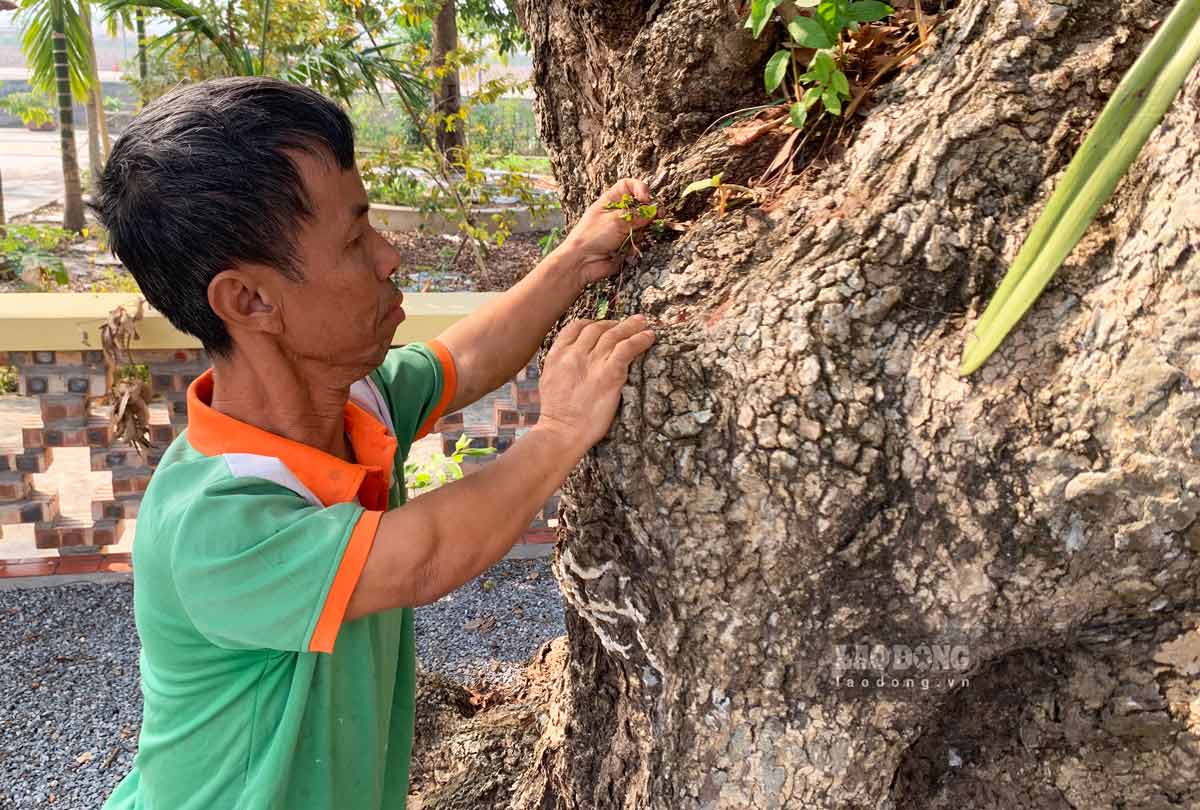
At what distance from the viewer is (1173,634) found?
121 cm

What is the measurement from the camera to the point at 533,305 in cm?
178

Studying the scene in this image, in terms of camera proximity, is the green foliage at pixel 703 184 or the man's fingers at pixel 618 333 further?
the green foliage at pixel 703 184

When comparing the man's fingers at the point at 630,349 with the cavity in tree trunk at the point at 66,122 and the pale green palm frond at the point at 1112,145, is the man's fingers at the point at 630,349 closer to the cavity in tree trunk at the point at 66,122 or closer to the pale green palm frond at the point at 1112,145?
the pale green palm frond at the point at 1112,145

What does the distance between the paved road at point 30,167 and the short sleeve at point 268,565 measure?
15.4 metres

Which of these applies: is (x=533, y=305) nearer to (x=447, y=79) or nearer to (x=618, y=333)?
(x=618, y=333)

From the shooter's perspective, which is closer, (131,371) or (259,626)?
(259,626)

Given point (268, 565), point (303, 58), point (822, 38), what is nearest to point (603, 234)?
point (822, 38)

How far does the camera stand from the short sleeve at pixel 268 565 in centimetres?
122

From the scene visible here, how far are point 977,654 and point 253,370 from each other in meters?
1.08

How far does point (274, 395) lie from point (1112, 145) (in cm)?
113

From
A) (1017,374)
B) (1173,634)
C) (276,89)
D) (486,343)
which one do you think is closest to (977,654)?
(1173,634)

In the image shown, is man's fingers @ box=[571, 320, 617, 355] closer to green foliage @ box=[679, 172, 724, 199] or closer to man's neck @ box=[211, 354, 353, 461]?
green foliage @ box=[679, 172, 724, 199]

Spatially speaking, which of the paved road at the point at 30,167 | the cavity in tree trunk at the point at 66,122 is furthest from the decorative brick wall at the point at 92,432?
the paved road at the point at 30,167

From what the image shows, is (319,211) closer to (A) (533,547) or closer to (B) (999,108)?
(B) (999,108)
